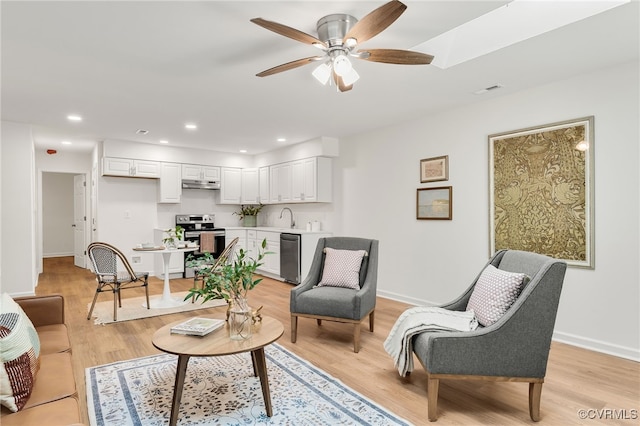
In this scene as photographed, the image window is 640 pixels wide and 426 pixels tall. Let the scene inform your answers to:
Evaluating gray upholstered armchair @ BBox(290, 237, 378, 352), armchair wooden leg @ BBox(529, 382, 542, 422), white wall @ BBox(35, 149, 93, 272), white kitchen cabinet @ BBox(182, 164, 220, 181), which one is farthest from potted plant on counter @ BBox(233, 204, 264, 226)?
armchair wooden leg @ BBox(529, 382, 542, 422)

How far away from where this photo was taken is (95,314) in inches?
169

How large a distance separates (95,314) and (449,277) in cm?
419

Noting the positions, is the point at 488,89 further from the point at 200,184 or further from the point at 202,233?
the point at 200,184

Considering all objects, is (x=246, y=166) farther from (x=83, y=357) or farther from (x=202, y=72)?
(x=83, y=357)

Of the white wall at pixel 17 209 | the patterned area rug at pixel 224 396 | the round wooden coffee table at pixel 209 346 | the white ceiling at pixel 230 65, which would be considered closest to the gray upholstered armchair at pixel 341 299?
the patterned area rug at pixel 224 396

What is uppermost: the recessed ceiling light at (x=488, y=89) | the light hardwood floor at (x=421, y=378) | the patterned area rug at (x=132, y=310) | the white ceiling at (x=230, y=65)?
the recessed ceiling light at (x=488, y=89)

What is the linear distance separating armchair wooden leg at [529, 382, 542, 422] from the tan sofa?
232 centimetres

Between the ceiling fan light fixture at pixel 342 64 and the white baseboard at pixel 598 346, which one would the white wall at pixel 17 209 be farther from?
the white baseboard at pixel 598 346

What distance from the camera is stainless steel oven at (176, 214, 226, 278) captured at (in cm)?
668

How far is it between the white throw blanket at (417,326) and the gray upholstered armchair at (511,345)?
0.17 meters

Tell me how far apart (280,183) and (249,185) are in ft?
3.55

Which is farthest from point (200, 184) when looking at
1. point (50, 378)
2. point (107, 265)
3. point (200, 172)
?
point (50, 378)

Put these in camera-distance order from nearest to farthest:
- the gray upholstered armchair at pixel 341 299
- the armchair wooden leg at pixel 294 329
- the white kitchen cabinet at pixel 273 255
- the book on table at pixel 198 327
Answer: the book on table at pixel 198 327, the gray upholstered armchair at pixel 341 299, the armchair wooden leg at pixel 294 329, the white kitchen cabinet at pixel 273 255

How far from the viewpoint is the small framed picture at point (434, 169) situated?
445cm
